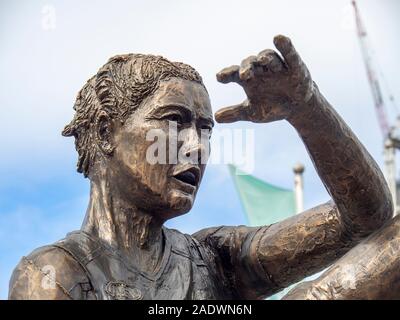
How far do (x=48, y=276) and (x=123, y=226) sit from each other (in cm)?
72

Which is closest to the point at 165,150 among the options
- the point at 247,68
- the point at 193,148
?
the point at 193,148

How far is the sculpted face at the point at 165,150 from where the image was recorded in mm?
6652

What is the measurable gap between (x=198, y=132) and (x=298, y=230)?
3.05 ft

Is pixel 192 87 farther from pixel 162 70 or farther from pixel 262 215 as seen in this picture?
pixel 262 215

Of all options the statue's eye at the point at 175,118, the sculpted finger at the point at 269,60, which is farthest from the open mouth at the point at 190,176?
the sculpted finger at the point at 269,60

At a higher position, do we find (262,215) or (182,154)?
(262,215)

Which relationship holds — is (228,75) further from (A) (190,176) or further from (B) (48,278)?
(B) (48,278)

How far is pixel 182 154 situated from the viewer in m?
6.72

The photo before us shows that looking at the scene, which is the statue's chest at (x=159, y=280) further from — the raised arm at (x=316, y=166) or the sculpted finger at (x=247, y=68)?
the sculpted finger at (x=247, y=68)

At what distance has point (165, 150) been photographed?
6645 mm

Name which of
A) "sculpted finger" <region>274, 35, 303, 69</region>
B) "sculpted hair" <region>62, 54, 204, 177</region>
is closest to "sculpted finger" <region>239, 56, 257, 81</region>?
"sculpted finger" <region>274, 35, 303, 69</region>

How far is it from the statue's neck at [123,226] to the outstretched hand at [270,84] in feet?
2.89
